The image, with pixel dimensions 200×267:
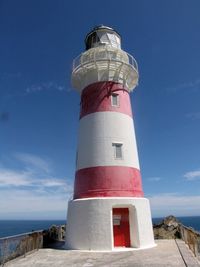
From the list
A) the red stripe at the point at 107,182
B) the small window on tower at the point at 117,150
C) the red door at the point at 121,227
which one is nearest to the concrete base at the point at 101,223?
the red door at the point at 121,227

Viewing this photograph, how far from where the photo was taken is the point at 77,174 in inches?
521

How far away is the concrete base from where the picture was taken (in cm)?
1109

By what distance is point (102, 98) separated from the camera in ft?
45.2

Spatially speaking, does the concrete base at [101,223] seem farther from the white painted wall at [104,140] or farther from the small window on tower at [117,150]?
the small window on tower at [117,150]

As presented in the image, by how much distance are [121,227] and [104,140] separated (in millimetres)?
4297

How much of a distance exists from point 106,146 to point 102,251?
4808 millimetres

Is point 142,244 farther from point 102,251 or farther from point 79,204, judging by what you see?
point 79,204

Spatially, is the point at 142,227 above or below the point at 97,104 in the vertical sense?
below

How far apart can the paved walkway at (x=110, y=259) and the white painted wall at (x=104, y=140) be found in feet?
13.5

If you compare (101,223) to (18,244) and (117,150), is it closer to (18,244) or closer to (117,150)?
(18,244)

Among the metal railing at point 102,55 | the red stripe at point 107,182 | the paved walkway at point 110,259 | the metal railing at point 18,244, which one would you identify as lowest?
the paved walkway at point 110,259

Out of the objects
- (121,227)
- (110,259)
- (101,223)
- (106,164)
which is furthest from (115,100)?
(110,259)

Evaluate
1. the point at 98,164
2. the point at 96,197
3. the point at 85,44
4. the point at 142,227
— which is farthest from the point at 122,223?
the point at 85,44

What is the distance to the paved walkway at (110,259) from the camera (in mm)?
8392
